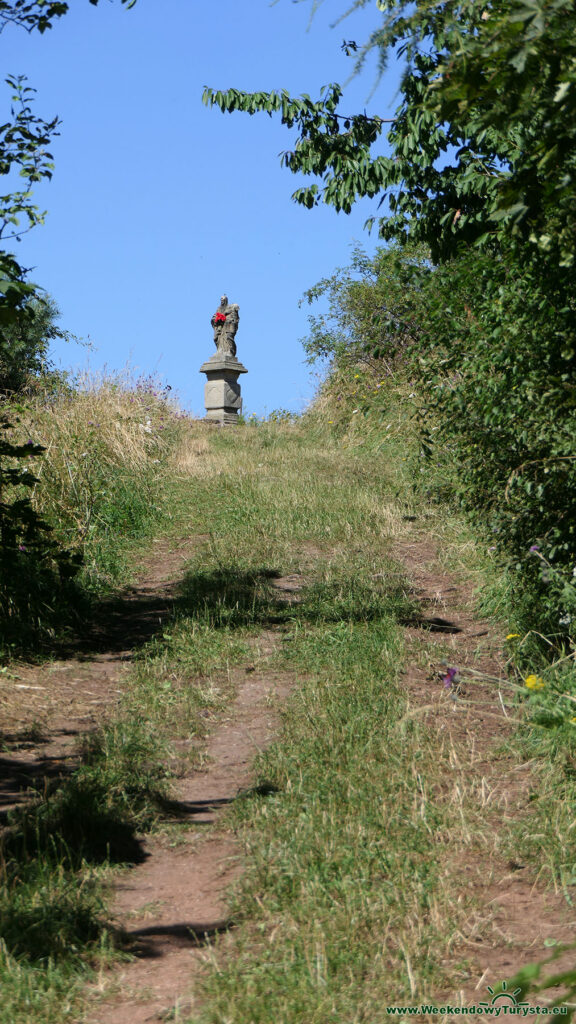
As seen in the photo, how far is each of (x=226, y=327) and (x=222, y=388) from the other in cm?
192

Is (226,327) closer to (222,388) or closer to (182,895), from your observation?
(222,388)

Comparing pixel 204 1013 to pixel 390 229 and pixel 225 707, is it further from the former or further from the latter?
pixel 390 229

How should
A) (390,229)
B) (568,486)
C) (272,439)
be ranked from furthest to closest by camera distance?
(272,439) < (390,229) < (568,486)

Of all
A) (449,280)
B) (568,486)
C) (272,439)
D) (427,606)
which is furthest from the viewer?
(272,439)

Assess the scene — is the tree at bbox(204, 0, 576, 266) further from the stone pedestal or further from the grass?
the stone pedestal

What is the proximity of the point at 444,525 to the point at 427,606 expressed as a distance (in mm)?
2584

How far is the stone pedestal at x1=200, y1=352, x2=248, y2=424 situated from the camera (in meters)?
20.1

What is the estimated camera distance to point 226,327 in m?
21.3

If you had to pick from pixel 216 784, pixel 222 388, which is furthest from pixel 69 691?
pixel 222 388

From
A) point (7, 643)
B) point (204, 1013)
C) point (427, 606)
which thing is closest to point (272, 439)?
point (427, 606)

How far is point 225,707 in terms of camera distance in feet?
17.3

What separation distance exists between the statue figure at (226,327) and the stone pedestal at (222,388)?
0.34 metres

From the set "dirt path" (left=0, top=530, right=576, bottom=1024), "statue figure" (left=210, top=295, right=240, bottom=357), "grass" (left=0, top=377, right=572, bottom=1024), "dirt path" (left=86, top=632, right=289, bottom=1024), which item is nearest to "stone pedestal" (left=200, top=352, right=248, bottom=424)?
"statue figure" (left=210, top=295, right=240, bottom=357)

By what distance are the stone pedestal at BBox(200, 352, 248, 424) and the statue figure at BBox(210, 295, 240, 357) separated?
13.2 inches
